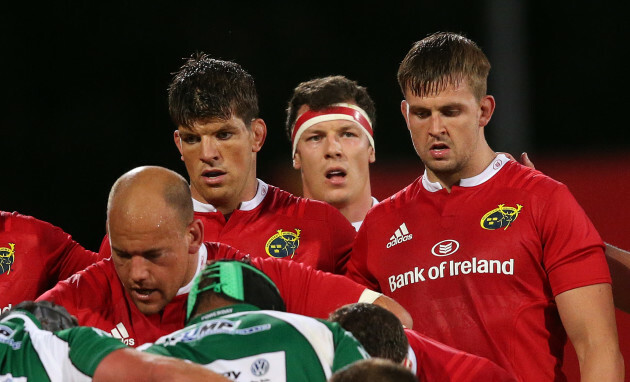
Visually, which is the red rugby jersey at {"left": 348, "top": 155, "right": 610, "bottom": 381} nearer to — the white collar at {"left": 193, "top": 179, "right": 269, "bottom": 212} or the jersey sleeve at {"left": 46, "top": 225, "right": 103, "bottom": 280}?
the white collar at {"left": 193, "top": 179, "right": 269, "bottom": 212}

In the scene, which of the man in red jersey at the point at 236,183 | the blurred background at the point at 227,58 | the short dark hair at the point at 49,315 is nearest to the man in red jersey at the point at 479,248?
the man in red jersey at the point at 236,183

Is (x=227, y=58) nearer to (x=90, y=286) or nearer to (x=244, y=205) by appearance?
(x=244, y=205)

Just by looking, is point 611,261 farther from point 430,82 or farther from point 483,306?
point 430,82

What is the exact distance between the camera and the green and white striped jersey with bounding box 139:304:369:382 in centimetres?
262

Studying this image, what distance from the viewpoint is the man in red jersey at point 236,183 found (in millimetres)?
4207

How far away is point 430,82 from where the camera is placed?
3799mm

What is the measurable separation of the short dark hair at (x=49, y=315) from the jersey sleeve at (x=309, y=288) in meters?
0.76

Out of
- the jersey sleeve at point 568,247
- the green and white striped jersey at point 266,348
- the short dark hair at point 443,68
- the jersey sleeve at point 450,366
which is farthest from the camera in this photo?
the short dark hair at point 443,68

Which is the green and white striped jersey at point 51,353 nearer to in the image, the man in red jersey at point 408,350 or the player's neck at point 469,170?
the man in red jersey at point 408,350

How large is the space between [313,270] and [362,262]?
52 cm

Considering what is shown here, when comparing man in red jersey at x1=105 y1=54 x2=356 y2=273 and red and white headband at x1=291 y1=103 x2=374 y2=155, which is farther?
red and white headband at x1=291 y1=103 x2=374 y2=155

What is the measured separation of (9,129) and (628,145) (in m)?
4.51

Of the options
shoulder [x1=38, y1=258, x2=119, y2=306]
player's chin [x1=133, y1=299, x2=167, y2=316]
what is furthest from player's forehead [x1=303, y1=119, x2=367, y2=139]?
player's chin [x1=133, y1=299, x2=167, y2=316]

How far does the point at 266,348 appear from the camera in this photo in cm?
263
